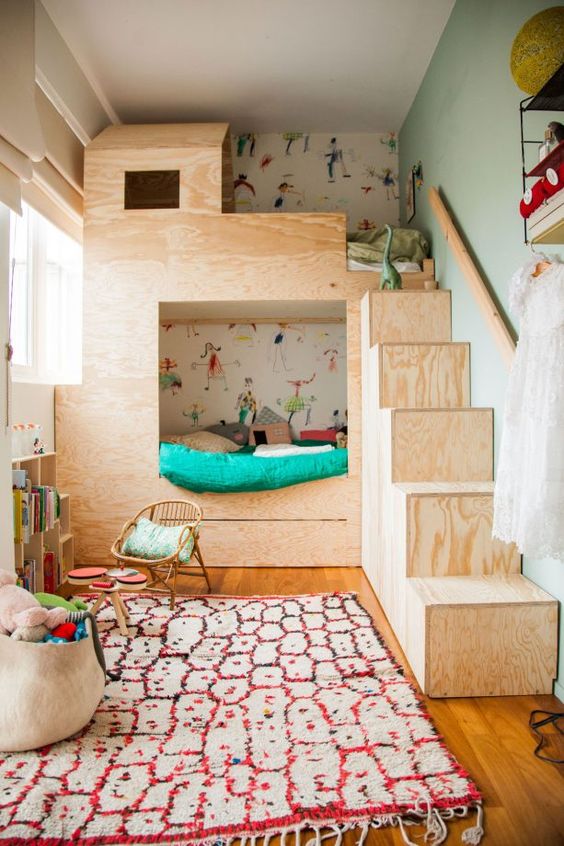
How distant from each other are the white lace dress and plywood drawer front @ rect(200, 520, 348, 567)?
191 centimetres

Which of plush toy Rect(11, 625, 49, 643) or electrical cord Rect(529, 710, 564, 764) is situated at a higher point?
plush toy Rect(11, 625, 49, 643)

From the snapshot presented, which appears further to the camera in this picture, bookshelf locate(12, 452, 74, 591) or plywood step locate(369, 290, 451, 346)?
plywood step locate(369, 290, 451, 346)

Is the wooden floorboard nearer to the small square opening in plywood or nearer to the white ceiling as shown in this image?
the white ceiling

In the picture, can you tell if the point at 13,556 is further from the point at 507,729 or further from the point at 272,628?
the point at 507,729

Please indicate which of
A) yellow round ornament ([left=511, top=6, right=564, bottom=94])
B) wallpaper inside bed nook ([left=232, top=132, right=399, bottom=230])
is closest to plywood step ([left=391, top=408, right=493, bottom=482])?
yellow round ornament ([left=511, top=6, right=564, bottom=94])

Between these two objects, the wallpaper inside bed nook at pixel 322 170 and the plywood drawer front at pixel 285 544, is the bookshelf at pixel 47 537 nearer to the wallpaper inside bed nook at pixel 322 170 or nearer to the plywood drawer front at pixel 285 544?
the plywood drawer front at pixel 285 544

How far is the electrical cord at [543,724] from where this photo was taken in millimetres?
1790

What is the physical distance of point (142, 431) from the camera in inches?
156

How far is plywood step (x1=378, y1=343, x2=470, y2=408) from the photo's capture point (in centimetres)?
318

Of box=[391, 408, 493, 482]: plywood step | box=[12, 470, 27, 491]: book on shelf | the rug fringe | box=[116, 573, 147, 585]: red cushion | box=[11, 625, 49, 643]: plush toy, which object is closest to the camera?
the rug fringe

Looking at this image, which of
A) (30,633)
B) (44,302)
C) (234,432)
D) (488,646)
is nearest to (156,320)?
(44,302)

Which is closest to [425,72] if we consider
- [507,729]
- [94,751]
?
[507,729]

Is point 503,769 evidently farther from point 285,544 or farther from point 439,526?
point 285,544

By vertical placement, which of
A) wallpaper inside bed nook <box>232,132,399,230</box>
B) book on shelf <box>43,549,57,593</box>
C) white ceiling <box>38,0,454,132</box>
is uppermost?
white ceiling <box>38,0,454,132</box>
